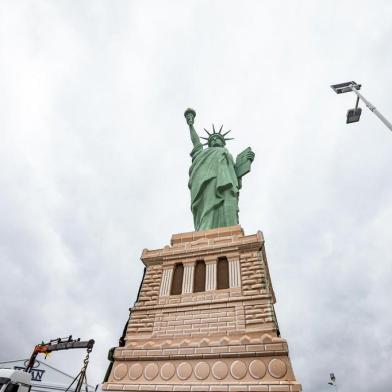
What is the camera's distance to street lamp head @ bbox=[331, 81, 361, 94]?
10.6m

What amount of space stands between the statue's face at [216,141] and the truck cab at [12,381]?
57.2ft

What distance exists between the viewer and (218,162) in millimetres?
17688

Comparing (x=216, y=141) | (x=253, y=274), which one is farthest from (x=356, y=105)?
(x=216, y=141)

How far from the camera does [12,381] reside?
24.5ft

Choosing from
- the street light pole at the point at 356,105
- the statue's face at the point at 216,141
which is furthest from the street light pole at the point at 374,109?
the statue's face at the point at 216,141

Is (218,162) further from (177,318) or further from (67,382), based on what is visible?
(67,382)

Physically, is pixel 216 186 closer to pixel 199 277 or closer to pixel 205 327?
pixel 199 277

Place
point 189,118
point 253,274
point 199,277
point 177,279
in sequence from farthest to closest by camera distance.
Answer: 1. point 189,118
2. point 177,279
3. point 199,277
4. point 253,274

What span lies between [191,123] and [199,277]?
50.3ft

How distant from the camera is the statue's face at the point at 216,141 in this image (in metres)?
21.3

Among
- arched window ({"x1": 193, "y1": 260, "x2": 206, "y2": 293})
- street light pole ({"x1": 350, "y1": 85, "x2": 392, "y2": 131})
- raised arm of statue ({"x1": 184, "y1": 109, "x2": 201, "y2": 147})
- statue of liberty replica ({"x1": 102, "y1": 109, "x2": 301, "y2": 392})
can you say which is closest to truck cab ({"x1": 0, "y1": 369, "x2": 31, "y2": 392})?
statue of liberty replica ({"x1": 102, "y1": 109, "x2": 301, "y2": 392})

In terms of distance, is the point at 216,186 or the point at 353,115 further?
the point at 216,186

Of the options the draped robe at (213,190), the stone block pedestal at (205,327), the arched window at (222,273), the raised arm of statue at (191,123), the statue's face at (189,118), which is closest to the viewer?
the stone block pedestal at (205,327)

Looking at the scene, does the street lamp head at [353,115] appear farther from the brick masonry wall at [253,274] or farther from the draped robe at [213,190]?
the draped robe at [213,190]
